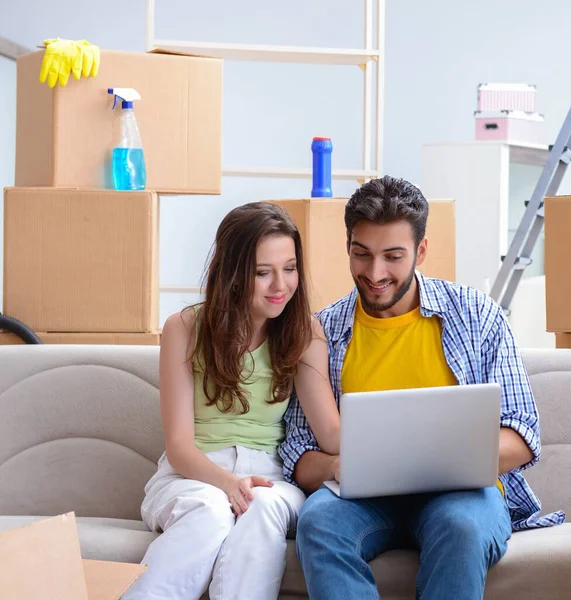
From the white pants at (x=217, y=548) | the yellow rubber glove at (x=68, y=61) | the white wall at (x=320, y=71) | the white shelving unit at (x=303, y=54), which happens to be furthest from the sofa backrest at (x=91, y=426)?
the white wall at (x=320, y=71)

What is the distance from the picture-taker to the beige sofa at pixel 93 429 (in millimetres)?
2078

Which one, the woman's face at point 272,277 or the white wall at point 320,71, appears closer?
the woman's face at point 272,277

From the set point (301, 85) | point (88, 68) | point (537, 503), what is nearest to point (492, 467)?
point (537, 503)

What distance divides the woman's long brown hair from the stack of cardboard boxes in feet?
1.79

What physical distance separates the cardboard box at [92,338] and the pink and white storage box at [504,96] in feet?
9.48

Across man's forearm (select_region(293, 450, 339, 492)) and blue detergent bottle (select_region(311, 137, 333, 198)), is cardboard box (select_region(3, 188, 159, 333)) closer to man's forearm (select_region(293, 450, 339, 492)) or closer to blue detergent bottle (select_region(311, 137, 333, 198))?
blue detergent bottle (select_region(311, 137, 333, 198))

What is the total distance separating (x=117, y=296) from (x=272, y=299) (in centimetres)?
67

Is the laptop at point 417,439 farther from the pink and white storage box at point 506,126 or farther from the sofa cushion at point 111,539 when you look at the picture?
the pink and white storage box at point 506,126

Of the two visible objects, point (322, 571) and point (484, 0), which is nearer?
point (322, 571)

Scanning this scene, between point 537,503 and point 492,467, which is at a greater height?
point 492,467

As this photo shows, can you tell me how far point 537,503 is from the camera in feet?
6.03

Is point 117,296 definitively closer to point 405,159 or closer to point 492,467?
point 492,467

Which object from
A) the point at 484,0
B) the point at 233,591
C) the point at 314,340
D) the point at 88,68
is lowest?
the point at 233,591

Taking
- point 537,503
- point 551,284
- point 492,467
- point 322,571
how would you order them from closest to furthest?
point 322,571 → point 492,467 → point 537,503 → point 551,284
